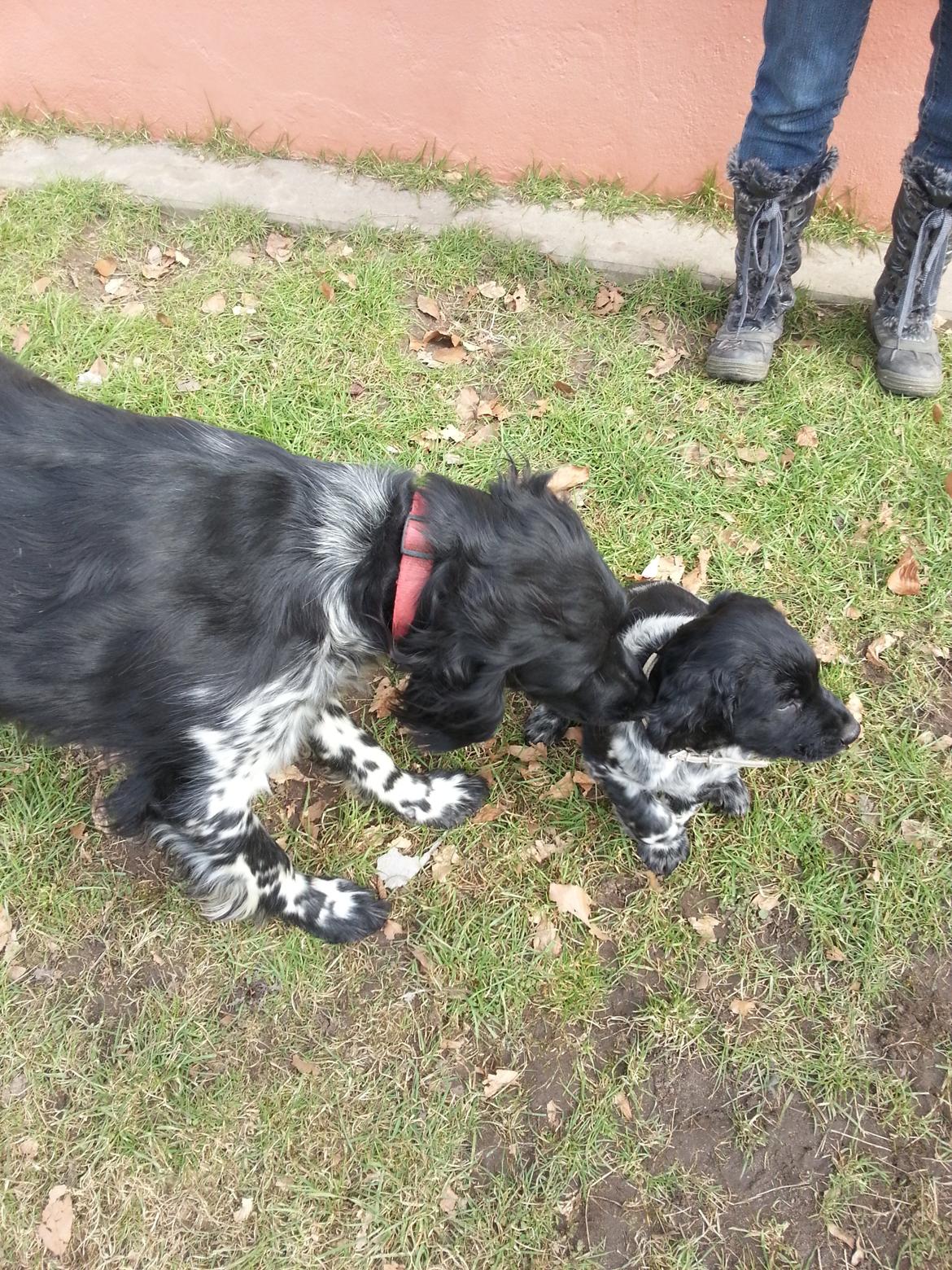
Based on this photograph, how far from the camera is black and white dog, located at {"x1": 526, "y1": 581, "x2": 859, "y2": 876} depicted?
2.48 metres

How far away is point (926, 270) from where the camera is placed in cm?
367

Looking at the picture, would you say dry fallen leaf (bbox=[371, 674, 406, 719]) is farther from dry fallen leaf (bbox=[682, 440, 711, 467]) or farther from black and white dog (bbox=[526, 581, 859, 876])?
dry fallen leaf (bbox=[682, 440, 711, 467])

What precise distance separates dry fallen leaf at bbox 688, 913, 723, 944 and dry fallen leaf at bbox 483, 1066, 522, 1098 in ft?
2.44

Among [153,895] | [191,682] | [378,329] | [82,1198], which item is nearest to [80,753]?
[153,895]

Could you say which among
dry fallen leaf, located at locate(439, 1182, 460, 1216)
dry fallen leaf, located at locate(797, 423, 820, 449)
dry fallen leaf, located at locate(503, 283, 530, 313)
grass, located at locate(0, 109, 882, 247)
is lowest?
dry fallen leaf, located at locate(439, 1182, 460, 1216)

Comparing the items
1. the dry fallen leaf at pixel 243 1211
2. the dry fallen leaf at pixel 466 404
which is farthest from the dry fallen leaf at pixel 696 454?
the dry fallen leaf at pixel 243 1211

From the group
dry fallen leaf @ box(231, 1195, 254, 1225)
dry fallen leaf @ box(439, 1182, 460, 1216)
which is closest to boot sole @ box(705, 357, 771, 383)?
dry fallen leaf @ box(439, 1182, 460, 1216)

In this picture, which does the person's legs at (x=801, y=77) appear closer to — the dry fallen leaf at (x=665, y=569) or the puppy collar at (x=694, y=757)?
the dry fallen leaf at (x=665, y=569)

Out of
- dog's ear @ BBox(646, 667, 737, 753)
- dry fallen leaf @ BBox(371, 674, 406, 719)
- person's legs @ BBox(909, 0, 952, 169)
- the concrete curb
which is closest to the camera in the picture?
dog's ear @ BBox(646, 667, 737, 753)

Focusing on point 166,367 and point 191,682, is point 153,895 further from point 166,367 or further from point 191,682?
point 166,367

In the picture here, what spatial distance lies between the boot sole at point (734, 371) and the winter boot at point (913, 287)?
0.54 metres

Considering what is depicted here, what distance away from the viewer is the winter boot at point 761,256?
3.47 meters

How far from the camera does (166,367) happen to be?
3.98 m

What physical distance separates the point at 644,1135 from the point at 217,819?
1.60 meters
